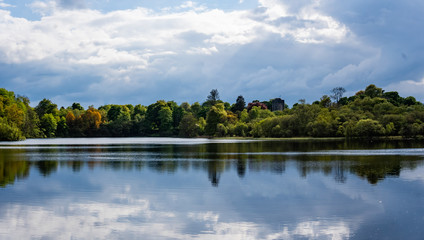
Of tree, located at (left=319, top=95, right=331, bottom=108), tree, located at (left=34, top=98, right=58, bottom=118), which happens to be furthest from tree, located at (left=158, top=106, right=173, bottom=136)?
tree, located at (left=319, top=95, right=331, bottom=108)

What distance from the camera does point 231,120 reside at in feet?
409

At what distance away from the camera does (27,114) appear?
108m

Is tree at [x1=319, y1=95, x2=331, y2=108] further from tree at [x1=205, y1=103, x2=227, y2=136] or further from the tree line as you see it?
tree at [x1=205, y1=103, x2=227, y2=136]

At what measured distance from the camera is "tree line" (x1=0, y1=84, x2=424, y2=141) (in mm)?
90438

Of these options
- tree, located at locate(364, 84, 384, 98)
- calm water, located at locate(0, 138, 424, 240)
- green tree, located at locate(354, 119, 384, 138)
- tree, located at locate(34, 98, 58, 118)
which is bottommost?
calm water, located at locate(0, 138, 424, 240)

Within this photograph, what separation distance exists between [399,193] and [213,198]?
820cm

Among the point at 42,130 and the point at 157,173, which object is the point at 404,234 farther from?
the point at 42,130

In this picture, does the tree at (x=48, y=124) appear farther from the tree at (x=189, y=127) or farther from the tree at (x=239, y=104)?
the tree at (x=239, y=104)

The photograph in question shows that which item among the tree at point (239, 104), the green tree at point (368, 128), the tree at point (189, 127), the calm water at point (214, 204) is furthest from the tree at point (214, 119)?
the calm water at point (214, 204)

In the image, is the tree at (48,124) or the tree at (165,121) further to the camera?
the tree at (165,121)

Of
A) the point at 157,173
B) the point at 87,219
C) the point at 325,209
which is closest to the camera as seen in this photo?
the point at 87,219

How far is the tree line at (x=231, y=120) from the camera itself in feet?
297

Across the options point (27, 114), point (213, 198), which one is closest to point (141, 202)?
point (213, 198)

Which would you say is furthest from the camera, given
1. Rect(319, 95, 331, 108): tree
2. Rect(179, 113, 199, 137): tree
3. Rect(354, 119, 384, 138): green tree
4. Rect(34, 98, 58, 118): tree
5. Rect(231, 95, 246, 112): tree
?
Rect(231, 95, 246, 112): tree
